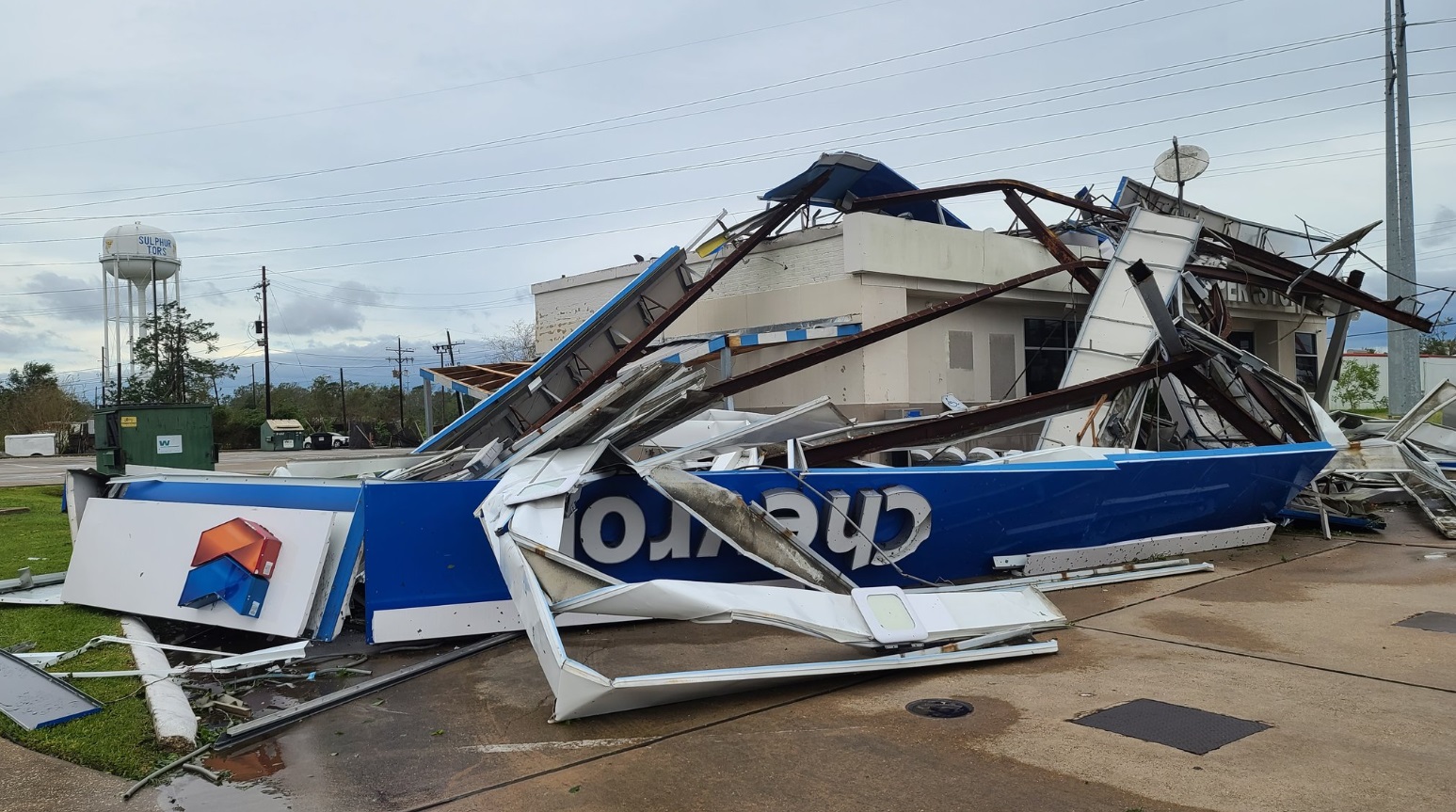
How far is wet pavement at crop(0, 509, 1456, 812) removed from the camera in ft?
12.0

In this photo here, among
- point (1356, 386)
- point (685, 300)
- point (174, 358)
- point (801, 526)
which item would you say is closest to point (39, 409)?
point (174, 358)

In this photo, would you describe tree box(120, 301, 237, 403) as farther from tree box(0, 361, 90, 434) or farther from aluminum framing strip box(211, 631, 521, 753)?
aluminum framing strip box(211, 631, 521, 753)

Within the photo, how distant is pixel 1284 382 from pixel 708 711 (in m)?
8.86

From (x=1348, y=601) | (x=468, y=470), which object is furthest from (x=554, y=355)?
(x=1348, y=601)

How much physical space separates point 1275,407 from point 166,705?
35.3ft

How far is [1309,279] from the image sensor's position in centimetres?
1414

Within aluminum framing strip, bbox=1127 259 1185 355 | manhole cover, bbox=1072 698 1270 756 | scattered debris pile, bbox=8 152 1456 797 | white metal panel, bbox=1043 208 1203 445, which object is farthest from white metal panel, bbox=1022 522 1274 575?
manhole cover, bbox=1072 698 1270 756

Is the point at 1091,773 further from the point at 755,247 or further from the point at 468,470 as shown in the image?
the point at 755,247

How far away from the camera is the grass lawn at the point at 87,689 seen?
13.8 ft

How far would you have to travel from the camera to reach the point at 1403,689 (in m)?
4.82

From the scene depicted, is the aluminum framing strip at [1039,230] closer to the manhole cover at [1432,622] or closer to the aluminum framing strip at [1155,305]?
the aluminum framing strip at [1155,305]

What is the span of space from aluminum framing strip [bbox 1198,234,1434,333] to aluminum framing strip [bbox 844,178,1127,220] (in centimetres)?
151

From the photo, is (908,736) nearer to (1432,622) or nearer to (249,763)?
(249,763)

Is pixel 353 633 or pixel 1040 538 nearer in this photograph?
pixel 353 633
